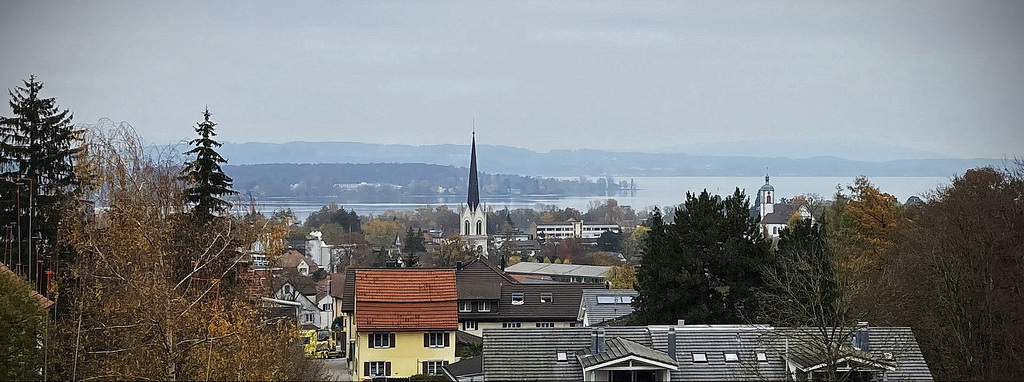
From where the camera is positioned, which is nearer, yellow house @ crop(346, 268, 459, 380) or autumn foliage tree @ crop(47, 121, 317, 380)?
autumn foliage tree @ crop(47, 121, 317, 380)

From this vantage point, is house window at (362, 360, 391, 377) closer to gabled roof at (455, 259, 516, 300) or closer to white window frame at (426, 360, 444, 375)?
white window frame at (426, 360, 444, 375)

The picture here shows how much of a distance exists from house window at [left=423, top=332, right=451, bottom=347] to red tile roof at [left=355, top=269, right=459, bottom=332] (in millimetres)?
356

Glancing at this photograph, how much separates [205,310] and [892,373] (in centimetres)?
1369

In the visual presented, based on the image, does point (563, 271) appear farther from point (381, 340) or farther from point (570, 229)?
point (570, 229)

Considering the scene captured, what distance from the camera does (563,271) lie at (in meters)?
98.4

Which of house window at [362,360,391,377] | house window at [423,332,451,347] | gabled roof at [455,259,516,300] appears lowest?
house window at [362,360,391,377]

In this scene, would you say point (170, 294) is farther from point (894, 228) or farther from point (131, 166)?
point (894, 228)

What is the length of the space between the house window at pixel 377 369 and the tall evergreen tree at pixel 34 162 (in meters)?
10.7

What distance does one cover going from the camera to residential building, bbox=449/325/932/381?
23.1 meters

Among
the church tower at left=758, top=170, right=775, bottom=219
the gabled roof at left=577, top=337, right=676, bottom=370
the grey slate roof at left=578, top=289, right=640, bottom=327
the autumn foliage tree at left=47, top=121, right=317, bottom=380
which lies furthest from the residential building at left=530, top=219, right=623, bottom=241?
the autumn foliage tree at left=47, top=121, right=317, bottom=380

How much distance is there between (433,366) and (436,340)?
82 cm

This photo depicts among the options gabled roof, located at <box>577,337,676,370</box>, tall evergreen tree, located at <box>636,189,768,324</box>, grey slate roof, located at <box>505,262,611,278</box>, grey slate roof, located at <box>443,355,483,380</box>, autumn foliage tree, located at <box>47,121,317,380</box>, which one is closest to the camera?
autumn foliage tree, located at <box>47,121,317,380</box>

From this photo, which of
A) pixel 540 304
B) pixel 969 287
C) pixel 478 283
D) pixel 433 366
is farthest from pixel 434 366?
pixel 969 287

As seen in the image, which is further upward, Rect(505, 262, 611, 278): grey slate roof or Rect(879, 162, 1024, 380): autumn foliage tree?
Rect(879, 162, 1024, 380): autumn foliage tree
